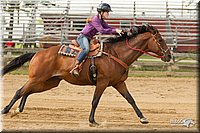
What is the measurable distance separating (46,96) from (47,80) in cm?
384

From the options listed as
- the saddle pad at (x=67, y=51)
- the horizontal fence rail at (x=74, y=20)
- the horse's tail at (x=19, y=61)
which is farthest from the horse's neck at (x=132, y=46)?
the horizontal fence rail at (x=74, y=20)

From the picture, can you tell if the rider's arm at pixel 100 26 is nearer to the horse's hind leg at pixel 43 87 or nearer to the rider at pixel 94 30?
the rider at pixel 94 30

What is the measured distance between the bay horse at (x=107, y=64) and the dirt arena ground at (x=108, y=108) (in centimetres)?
51

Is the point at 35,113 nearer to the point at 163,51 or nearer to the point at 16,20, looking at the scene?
the point at 163,51

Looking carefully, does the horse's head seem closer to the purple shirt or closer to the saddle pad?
the purple shirt

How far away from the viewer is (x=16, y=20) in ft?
89.9

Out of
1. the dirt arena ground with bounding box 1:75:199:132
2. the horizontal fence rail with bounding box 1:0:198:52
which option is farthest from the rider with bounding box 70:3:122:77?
the horizontal fence rail with bounding box 1:0:198:52

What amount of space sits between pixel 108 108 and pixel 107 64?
7.83 feet

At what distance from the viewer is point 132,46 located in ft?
29.9

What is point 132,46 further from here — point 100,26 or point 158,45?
point 100,26

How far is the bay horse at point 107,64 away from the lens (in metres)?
8.74

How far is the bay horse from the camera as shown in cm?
874

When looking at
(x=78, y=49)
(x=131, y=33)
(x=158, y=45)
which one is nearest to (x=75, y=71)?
(x=78, y=49)

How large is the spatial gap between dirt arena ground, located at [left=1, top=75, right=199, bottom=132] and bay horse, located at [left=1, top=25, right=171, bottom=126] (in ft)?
1.67
